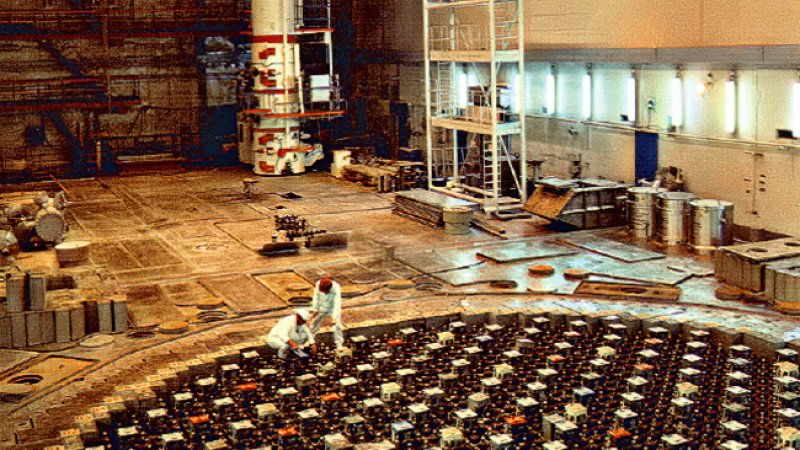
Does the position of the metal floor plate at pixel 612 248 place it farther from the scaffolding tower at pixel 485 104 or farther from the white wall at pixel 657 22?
the white wall at pixel 657 22

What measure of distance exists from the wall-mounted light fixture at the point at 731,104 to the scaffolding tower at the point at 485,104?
17.0ft

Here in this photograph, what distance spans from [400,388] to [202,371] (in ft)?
9.43

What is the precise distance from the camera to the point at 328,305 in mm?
14672

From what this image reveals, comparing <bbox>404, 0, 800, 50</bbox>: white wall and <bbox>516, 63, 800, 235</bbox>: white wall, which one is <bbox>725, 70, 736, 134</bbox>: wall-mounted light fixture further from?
<bbox>404, 0, 800, 50</bbox>: white wall

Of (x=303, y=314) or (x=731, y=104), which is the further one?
(x=731, y=104)

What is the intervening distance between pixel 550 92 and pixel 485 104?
2.20 m

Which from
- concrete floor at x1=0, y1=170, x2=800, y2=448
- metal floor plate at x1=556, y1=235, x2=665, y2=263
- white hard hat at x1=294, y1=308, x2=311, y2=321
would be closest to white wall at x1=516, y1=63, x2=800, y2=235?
concrete floor at x1=0, y1=170, x2=800, y2=448

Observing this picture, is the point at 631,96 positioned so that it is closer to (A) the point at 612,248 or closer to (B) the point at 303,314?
(A) the point at 612,248

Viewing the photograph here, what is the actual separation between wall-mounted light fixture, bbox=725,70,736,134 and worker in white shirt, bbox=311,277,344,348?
39.3ft

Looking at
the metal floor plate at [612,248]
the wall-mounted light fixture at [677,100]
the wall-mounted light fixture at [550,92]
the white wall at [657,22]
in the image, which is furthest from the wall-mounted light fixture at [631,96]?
the metal floor plate at [612,248]

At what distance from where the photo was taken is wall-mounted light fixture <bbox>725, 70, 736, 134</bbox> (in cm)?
2233

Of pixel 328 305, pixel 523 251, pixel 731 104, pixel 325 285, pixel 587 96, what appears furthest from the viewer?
pixel 587 96

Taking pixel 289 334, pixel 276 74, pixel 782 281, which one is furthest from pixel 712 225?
pixel 276 74

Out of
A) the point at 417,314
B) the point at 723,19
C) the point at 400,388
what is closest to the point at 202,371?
the point at 400,388
